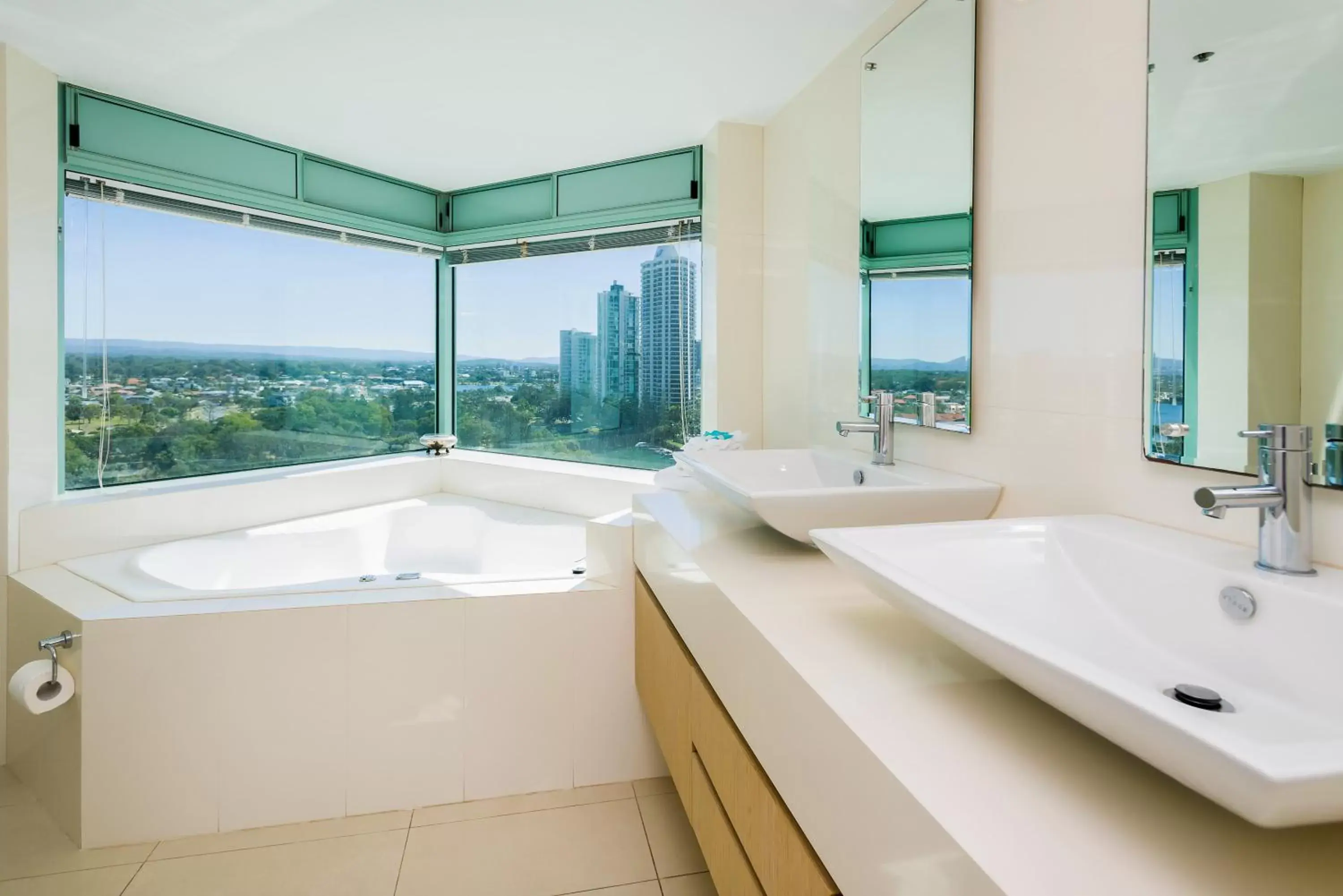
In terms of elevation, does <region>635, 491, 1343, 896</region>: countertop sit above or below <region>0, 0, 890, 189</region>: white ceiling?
below

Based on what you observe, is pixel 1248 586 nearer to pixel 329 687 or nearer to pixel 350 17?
pixel 329 687

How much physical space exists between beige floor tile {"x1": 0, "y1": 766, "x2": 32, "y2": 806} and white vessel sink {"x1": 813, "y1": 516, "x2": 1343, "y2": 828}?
8.66ft

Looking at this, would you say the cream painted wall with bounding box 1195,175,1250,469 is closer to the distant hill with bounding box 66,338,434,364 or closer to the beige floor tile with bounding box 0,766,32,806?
the beige floor tile with bounding box 0,766,32,806

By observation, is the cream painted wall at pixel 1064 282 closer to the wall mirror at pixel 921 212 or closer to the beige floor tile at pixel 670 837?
the wall mirror at pixel 921 212

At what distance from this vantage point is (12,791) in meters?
2.07

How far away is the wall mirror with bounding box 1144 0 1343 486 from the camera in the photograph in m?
0.83

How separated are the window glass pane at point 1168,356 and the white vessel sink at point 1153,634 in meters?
0.15

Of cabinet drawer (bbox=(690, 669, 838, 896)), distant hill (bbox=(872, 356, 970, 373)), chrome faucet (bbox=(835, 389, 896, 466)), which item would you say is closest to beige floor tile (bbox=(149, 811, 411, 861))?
cabinet drawer (bbox=(690, 669, 838, 896))

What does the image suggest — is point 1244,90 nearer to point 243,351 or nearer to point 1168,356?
point 1168,356

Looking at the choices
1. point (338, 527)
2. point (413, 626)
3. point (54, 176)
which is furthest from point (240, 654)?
point (54, 176)

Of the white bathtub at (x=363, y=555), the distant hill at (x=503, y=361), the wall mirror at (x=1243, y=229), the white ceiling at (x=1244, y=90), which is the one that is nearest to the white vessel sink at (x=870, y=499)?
the wall mirror at (x=1243, y=229)

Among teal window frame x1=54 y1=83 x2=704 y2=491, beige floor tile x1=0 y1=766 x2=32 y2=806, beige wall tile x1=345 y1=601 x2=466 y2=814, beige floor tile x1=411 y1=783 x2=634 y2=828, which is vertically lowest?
beige floor tile x1=411 y1=783 x2=634 y2=828

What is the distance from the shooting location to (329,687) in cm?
196

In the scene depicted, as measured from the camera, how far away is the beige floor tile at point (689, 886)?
169 cm
